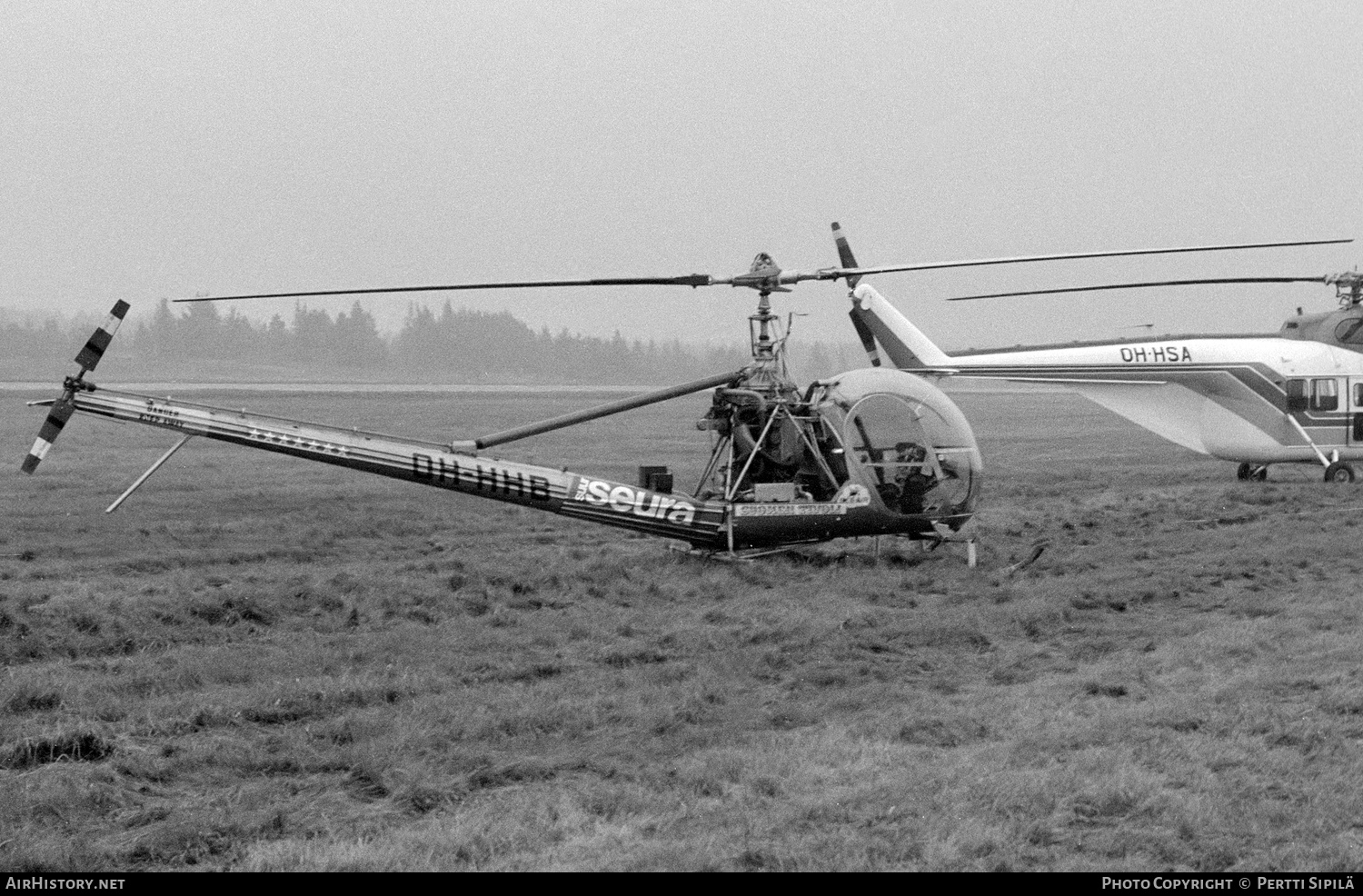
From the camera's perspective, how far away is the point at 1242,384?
23.3 metres

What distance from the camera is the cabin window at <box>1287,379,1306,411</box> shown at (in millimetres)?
23281

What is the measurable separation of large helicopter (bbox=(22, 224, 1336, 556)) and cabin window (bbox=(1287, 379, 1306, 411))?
11574 mm

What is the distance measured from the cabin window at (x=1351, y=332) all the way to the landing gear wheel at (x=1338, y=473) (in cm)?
223

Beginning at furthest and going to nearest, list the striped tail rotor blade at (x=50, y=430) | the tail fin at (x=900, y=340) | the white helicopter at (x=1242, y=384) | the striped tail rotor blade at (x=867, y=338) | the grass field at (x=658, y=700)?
the white helicopter at (x=1242, y=384) → the tail fin at (x=900, y=340) → the striped tail rotor blade at (x=867, y=338) → the striped tail rotor blade at (x=50, y=430) → the grass field at (x=658, y=700)

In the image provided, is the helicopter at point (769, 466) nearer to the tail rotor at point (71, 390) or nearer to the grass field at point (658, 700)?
the grass field at point (658, 700)

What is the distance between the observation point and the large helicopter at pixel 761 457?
12547 mm

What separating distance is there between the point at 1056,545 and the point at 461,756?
10.7 meters

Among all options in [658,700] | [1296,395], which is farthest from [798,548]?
[1296,395]

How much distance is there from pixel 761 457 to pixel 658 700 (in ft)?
20.9

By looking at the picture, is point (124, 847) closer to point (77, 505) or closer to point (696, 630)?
point (696, 630)

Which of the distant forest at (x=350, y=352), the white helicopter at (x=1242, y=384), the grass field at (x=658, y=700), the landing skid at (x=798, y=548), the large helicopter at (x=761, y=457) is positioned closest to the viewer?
the grass field at (x=658, y=700)

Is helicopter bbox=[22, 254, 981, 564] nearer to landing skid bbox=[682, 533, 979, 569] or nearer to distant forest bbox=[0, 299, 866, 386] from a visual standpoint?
landing skid bbox=[682, 533, 979, 569]

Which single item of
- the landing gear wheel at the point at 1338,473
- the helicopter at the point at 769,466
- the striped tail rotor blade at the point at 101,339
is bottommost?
the landing gear wheel at the point at 1338,473

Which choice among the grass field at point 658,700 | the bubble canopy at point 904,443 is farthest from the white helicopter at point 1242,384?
the bubble canopy at point 904,443
